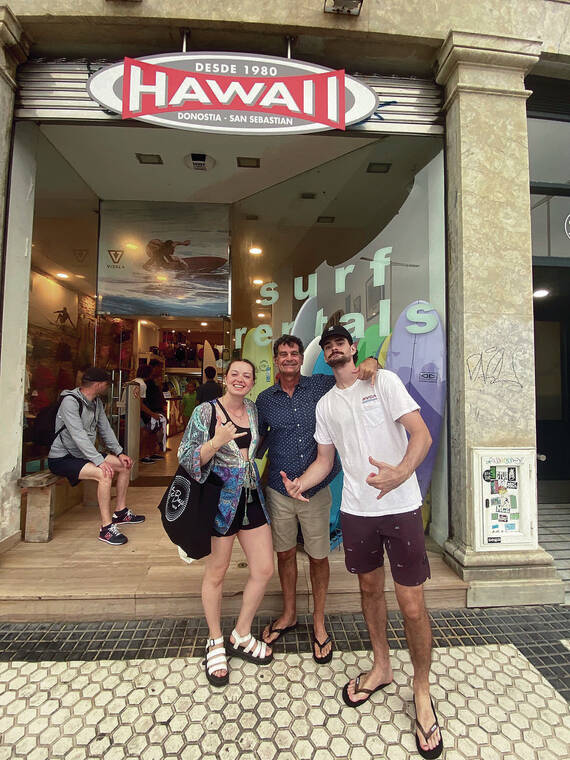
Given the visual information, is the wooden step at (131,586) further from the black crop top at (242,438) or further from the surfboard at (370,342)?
the surfboard at (370,342)

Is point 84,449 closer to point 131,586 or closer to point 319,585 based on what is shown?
point 131,586

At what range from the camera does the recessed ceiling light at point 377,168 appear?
13.0ft

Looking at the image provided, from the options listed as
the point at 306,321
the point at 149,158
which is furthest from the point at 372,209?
the point at 149,158

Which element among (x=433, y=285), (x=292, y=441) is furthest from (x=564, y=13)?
(x=292, y=441)

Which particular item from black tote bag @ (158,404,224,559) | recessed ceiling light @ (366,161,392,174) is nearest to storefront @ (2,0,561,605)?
recessed ceiling light @ (366,161,392,174)

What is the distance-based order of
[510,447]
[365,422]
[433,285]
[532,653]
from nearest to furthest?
[365,422], [532,653], [510,447], [433,285]

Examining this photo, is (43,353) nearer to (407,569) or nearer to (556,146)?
(407,569)

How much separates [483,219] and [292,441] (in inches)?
95.4

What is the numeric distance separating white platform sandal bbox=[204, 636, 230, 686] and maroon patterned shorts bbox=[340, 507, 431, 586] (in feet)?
2.90

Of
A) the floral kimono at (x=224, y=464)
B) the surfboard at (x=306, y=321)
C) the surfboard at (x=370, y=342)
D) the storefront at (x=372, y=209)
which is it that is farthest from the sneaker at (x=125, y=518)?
the surfboard at (x=370, y=342)

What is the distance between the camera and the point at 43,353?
4.97 metres

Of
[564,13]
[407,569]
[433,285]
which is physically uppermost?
[564,13]

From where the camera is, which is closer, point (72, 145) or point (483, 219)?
point (483, 219)

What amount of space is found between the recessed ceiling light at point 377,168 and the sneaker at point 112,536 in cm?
456
